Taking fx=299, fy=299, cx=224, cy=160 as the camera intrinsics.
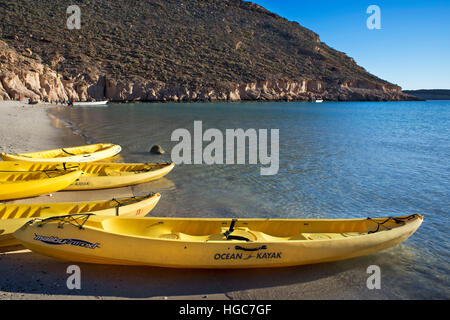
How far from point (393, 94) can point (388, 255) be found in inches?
4975

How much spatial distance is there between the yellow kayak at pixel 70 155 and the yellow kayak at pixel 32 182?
2.17m

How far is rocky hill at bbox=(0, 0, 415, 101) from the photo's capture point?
Result: 55906 mm

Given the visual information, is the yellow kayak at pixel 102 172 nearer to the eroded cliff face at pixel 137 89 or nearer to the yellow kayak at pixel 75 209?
the yellow kayak at pixel 75 209

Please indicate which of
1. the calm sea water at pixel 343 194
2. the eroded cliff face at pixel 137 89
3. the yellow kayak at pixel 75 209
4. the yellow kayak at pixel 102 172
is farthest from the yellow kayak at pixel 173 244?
the eroded cliff face at pixel 137 89

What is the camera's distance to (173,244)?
171 inches

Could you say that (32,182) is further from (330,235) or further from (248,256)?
(330,235)

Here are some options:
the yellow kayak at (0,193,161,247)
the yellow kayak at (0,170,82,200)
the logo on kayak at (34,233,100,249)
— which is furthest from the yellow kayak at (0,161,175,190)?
the logo on kayak at (34,233,100,249)

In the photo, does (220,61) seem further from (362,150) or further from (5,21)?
(362,150)

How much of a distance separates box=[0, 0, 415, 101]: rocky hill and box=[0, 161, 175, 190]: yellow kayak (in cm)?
4133

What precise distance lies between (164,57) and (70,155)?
6675 centimetres

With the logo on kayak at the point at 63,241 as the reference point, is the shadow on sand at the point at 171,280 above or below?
below

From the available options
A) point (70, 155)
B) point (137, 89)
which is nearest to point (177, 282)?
point (70, 155)

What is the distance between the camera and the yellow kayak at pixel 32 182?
22.9ft
